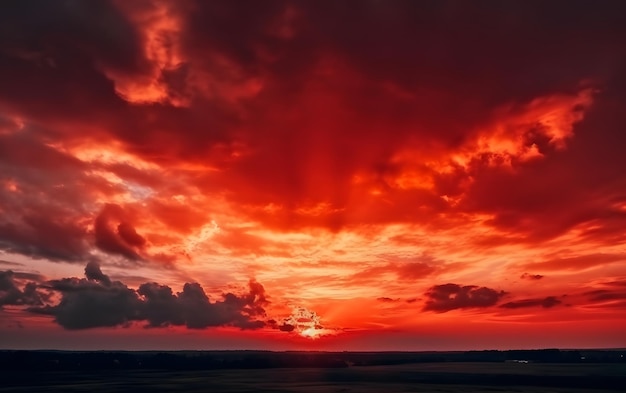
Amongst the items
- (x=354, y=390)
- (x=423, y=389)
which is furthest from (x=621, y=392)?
(x=354, y=390)

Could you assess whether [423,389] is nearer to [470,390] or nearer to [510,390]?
[470,390]

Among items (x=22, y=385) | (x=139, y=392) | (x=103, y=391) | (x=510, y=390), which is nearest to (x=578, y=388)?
(x=510, y=390)

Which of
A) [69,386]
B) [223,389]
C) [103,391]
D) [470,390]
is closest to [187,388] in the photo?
[223,389]

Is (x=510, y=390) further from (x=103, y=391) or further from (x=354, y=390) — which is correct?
(x=103, y=391)

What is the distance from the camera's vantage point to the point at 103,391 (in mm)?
107188

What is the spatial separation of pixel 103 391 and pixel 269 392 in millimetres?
33537

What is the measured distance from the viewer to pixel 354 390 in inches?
4454

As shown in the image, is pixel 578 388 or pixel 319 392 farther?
pixel 578 388

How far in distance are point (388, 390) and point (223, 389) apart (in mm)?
35051

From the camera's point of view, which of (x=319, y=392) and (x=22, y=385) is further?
(x=22, y=385)

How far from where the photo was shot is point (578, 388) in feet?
388

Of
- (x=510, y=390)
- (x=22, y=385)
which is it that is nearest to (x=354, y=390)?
(x=510, y=390)

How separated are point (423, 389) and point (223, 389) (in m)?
43.0

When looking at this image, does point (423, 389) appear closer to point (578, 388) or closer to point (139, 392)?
point (578, 388)
